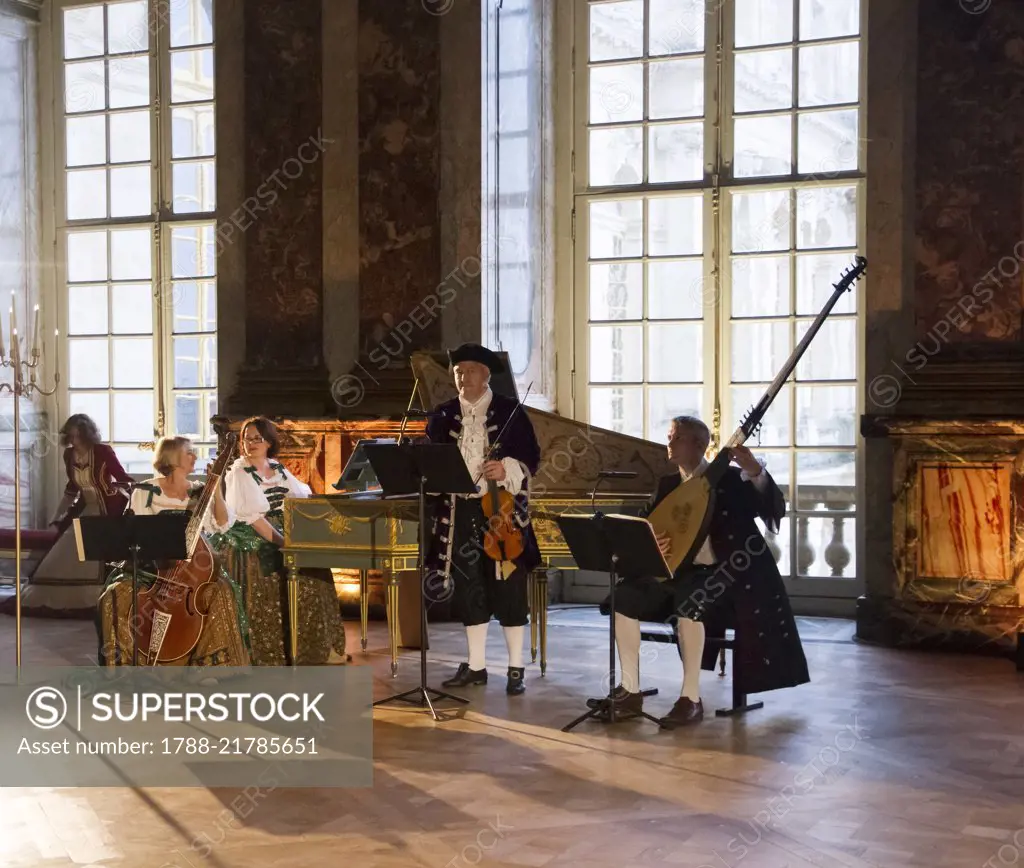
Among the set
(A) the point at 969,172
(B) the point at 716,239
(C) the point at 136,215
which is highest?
(C) the point at 136,215

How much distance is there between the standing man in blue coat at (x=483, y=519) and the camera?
242 inches

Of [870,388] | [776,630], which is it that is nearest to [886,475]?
[870,388]

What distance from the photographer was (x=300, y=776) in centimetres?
476

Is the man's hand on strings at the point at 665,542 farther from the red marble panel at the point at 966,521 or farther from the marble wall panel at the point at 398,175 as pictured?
the marble wall panel at the point at 398,175

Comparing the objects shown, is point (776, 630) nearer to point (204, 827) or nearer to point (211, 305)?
point (204, 827)

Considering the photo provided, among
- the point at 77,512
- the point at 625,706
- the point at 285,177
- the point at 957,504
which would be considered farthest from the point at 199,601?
the point at 957,504

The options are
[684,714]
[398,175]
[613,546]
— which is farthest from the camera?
[398,175]

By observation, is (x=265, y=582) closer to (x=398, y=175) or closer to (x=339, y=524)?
(x=339, y=524)

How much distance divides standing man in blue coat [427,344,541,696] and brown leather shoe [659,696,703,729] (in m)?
0.84

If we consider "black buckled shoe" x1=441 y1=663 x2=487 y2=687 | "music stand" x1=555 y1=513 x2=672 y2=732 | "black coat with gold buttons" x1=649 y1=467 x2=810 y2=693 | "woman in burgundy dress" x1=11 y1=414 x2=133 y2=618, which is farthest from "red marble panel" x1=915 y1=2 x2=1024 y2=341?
"woman in burgundy dress" x1=11 y1=414 x2=133 y2=618

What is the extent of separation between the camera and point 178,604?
589cm

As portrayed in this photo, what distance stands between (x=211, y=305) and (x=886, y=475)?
4746mm

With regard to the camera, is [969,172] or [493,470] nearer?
[493,470]

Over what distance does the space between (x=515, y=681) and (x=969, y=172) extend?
352 cm
